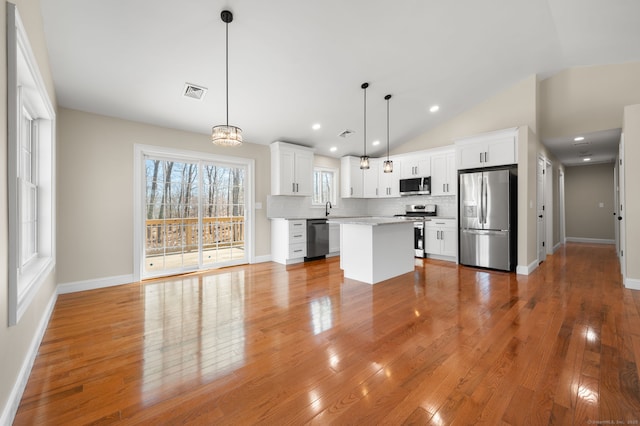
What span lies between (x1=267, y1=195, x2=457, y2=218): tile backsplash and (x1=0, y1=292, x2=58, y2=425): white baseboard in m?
3.72

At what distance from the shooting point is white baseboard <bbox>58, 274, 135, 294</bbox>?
143 inches

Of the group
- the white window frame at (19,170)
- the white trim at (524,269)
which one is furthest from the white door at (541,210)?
the white window frame at (19,170)

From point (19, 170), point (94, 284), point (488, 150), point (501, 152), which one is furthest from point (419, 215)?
point (19, 170)

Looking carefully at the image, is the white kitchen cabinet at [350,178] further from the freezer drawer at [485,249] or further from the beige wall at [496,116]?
the freezer drawer at [485,249]

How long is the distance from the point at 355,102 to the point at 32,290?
4534mm

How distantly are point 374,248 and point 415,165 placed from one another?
3115mm

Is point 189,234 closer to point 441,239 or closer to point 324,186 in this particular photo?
point 324,186

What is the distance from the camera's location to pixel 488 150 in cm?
489

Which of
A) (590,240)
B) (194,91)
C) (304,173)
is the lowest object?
(590,240)

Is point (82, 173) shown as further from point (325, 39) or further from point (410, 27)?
point (410, 27)

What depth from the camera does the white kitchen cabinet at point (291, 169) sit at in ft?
18.3

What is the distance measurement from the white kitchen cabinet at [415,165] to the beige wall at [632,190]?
9.58 ft

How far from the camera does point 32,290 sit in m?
1.99

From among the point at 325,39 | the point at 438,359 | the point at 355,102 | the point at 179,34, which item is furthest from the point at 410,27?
the point at 438,359
